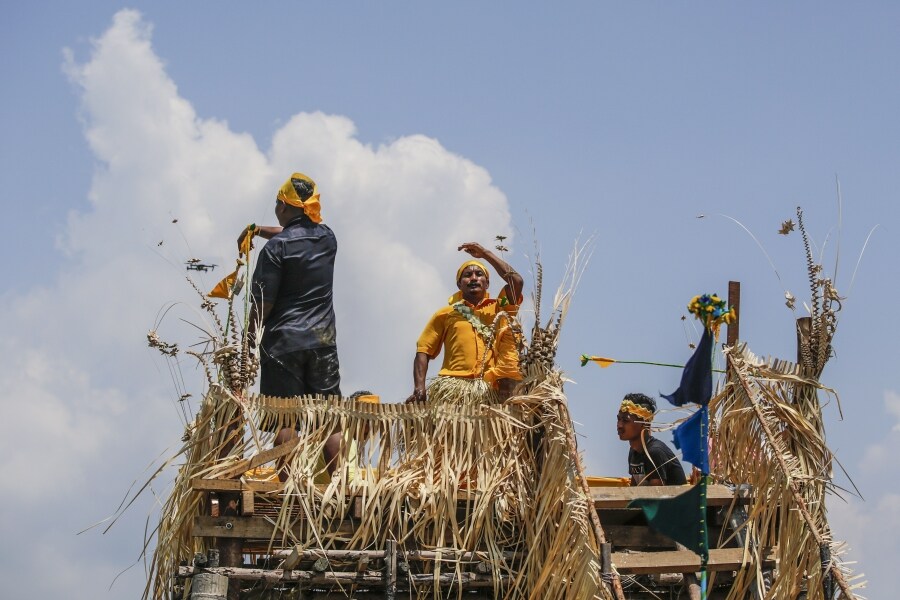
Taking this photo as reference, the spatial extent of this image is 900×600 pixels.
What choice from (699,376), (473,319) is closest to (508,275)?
(473,319)

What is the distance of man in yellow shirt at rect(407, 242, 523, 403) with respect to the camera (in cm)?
854

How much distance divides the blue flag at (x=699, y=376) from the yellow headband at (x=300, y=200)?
279cm

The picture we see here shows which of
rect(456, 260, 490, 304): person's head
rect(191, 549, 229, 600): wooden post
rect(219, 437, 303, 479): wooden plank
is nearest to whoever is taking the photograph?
rect(191, 549, 229, 600): wooden post

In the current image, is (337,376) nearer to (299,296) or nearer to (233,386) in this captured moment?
(299,296)

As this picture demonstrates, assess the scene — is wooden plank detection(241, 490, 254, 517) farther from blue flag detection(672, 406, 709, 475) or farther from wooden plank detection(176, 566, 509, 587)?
blue flag detection(672, 406, 709, 475)

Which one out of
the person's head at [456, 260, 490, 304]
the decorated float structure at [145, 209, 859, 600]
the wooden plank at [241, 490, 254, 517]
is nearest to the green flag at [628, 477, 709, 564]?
the decorated float structure at [145, 209, 859, 600]

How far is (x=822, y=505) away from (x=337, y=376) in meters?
3.16

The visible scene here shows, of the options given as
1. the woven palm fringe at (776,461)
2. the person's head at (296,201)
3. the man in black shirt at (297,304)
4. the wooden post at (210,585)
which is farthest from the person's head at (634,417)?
the wooden post at (210,585)

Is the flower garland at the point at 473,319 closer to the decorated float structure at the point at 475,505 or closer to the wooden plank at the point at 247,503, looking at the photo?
the decorated float structure at the point at 475,505

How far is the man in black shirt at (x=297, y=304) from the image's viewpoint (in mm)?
7988

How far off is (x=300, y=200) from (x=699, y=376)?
298 cm

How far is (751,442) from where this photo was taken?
301 inches

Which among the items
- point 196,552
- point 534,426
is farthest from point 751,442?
point 196,552

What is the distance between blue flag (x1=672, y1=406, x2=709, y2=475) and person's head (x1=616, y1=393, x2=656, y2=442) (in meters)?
0.82
